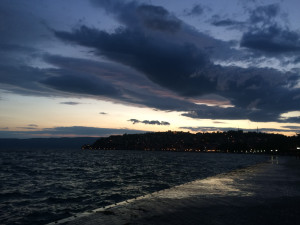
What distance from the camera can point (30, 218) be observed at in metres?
17.1

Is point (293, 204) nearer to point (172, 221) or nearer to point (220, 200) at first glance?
point (220, 200)

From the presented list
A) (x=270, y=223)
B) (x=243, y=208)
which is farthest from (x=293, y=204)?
(x=270, y=223)

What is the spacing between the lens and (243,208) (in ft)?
42.8

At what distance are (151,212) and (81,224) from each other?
343 centimetres

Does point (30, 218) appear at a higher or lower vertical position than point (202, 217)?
lower

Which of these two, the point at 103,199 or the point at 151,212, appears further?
the point at 103,199

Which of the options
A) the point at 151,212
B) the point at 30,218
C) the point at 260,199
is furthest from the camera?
the point at 30,218

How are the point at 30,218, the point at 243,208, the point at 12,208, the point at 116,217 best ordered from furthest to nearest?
the point at 12,208
the point at 30,218
the point at 243,208
the point at 116,217

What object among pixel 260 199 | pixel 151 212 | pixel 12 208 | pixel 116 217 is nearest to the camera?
pixel 116 217

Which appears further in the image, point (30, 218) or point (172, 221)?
point (30, 218)

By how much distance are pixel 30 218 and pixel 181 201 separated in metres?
10.4

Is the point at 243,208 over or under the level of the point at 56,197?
over

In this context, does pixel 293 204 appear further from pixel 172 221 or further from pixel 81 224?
pixel 81 224

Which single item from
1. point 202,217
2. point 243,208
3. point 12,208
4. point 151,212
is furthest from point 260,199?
point 12,208
